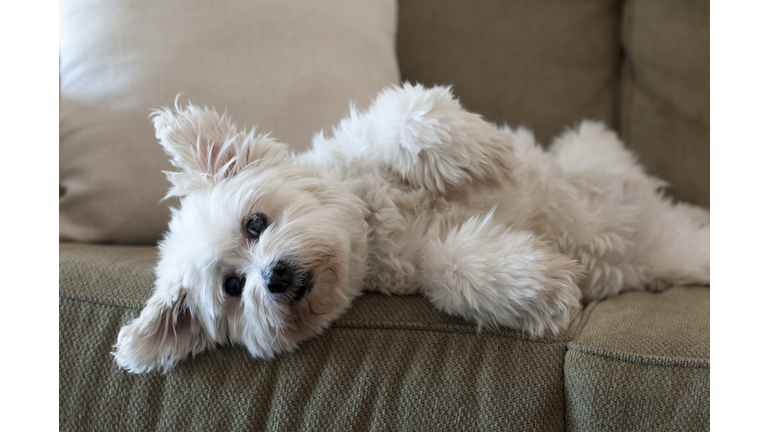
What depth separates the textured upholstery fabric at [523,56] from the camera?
84.4 inches

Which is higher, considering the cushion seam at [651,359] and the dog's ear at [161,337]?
the cushion seam at [651,359]

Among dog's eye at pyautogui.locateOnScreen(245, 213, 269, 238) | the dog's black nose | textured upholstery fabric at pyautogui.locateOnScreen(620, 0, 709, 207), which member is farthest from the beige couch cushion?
textured upholstery fabric at pyautogui.locateOnScreen(620, 0, 709, 207)

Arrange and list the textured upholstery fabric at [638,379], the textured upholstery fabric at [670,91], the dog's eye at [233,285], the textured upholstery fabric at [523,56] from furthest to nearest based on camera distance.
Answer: the textured upholstery fabric at [523,56] → the textured upholstery fabric at [670,91] → the dog's eye at [233,285] → the textured upholstery fabric at [638,379]

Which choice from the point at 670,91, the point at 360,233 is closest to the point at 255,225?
the point at 360,233

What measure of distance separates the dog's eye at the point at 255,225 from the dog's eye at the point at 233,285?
0.42 ft

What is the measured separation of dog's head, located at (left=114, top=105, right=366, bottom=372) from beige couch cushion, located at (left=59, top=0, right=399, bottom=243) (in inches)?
13.2

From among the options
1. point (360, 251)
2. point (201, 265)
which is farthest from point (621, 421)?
point (201, 265)

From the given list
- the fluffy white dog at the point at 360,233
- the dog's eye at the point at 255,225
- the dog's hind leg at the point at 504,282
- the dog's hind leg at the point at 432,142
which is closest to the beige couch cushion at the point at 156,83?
the fluffy white dog at the point at 360,233

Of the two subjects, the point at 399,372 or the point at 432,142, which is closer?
the point at 399,372

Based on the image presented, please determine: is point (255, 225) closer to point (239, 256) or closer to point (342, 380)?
point (239, 256)

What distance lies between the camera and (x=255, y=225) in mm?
1242

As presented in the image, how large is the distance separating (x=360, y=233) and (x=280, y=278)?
30 centimetres

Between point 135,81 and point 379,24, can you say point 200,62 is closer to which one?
point 135,81

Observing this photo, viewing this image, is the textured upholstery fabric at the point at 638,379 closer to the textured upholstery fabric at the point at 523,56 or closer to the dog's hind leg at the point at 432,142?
the dog's hind leg at the point at 432,142
